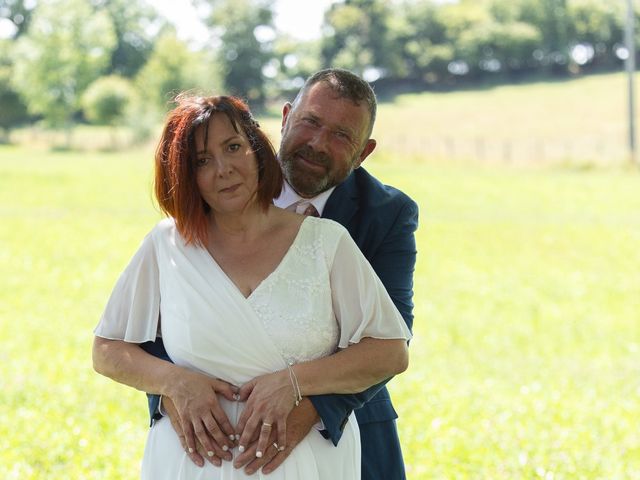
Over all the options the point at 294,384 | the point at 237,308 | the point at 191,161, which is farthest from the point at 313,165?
the point at 294,384

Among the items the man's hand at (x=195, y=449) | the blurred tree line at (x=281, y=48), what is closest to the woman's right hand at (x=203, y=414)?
the man's hand at (x=195, y=449)

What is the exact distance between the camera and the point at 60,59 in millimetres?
75125

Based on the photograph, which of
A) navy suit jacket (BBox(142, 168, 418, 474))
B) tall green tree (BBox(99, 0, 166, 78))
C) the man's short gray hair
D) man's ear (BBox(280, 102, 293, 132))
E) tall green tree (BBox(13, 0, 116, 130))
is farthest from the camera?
tall green tree (BBox(99, 0, 166, 78))

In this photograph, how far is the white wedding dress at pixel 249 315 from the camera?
269 centimetres

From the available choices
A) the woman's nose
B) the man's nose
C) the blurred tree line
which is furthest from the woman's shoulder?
the blurred tree line

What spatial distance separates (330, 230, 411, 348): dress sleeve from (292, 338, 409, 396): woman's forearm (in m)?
0.03

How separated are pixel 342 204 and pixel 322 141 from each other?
0.23 m

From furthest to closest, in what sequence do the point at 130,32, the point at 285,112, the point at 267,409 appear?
the point at 130,32, the point at 285,112, the point at 267,409

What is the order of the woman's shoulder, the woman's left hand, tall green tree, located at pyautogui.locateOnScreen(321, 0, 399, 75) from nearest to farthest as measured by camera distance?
the woman's left hand, the woman's shoulder, tall green tree, located at pyautogui.locateOnScreen(321, 0, 399, 75)

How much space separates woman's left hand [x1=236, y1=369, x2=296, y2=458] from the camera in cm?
265

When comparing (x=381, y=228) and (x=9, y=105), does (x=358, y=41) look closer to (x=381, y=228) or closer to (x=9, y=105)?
(x=9, y=105)

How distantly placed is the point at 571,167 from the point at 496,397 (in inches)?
1028

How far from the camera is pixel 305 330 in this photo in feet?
8.89

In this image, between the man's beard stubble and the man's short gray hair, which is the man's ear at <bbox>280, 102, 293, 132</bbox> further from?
the man's beard stubble
